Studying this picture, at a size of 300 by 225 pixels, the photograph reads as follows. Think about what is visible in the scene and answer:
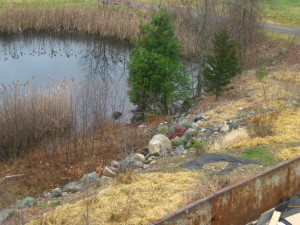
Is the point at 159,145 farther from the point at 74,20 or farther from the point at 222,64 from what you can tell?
the point at 74,20

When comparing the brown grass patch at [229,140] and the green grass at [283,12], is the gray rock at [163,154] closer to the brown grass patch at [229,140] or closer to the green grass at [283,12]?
the brown grass patch at [229,140]

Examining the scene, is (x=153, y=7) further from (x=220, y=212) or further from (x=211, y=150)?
(x=220, y=212)

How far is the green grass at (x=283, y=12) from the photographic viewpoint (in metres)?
26.2

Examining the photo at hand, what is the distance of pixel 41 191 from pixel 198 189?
4543 millimetres

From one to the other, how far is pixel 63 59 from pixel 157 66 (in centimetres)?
829

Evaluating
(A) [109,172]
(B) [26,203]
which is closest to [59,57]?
(A) [109,172]

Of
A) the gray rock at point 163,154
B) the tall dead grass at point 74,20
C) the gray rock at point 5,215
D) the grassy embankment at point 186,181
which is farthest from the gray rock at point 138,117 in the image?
the tall dead grass at point 74,20

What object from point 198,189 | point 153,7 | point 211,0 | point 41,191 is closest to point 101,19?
point 153,7

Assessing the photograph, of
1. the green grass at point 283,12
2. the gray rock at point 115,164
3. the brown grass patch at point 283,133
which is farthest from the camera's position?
the green grass at point 283,12

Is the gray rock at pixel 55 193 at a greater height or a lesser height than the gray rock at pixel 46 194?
greater

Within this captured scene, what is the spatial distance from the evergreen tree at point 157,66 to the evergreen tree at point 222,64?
0.93 meters

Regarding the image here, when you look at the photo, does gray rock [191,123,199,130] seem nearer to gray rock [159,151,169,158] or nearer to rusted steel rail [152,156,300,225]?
gray rock [159,151,169,158]

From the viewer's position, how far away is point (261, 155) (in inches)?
323

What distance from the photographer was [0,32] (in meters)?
24.6
